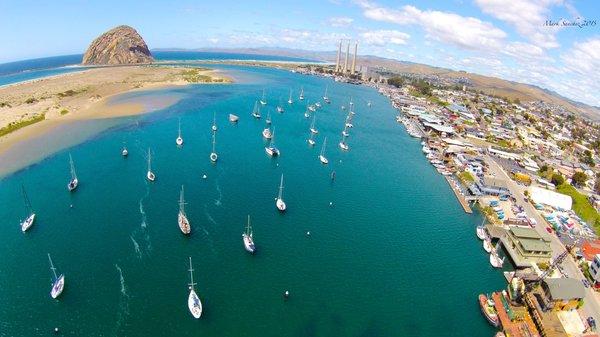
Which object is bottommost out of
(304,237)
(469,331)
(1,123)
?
(469,331)

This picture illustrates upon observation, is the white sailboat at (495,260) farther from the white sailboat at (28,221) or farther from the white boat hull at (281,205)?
the white sailboat at (28,221)

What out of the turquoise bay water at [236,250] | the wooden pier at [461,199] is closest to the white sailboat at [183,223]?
the turquoise bay water at [236,250]

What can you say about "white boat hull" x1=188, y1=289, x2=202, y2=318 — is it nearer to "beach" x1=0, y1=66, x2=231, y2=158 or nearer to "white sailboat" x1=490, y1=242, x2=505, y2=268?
"white sailboat" x1=490, y1=242, x2=505, y2=268

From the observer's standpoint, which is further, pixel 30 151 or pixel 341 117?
pixel 341 117

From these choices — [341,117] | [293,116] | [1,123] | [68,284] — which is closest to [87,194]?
[68,284]

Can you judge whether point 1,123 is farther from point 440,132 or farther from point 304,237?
point 440,132

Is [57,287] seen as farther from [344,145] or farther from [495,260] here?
[344,145]
